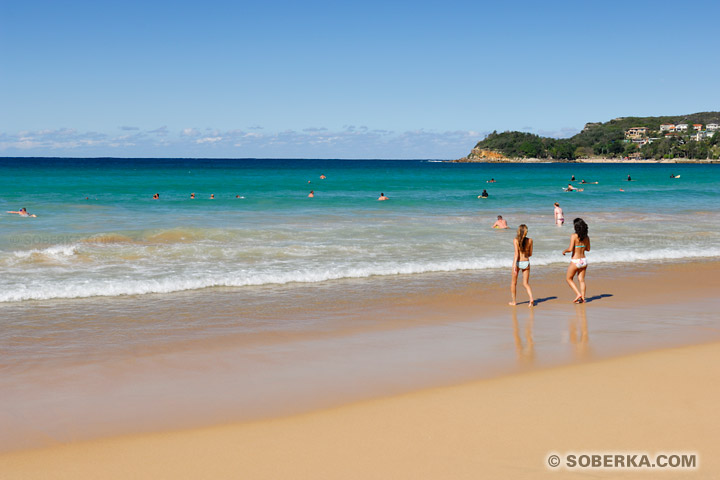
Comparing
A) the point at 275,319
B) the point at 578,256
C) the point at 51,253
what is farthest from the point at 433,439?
the point at 51,253

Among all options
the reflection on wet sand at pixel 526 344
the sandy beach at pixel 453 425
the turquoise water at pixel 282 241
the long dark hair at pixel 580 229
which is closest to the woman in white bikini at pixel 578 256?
the long dark hair at pixel 580 229

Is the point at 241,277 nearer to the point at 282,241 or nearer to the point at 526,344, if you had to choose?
the point at 282,241

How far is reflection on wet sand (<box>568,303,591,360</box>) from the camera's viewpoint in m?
7.64

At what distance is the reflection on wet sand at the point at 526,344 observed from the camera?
734 centimetres

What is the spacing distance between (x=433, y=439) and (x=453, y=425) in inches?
13.7

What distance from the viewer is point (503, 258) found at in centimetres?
1586

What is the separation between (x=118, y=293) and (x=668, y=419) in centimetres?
927

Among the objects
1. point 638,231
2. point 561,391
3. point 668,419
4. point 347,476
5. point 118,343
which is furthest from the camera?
point 638,231

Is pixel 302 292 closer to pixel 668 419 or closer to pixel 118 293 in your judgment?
pixel 118 293

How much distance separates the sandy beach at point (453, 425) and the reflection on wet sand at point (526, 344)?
1.3 inches

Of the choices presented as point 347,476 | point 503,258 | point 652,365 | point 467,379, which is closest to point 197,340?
point 467,379

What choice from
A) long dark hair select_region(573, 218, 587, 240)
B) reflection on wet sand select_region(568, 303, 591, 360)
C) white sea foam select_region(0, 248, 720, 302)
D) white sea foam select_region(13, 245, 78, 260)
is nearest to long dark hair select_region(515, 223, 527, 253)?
long dark hair select_region(573, 218, 587, 240)

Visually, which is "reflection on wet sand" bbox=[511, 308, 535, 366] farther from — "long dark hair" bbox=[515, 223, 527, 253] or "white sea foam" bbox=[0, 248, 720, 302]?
"white sea foam" bbox=[0, 248, 720, 302]

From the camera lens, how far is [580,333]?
8.63 m
